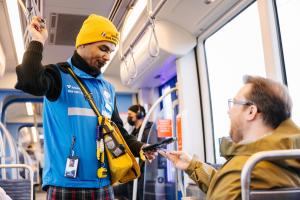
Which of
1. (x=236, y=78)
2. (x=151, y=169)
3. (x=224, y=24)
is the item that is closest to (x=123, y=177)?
(x=236, y=78)

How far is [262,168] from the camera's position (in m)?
1.23

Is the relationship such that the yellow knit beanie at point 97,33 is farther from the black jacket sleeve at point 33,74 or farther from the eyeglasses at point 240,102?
the eyeglasses at point 240,102

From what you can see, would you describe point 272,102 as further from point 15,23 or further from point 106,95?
point 15,23

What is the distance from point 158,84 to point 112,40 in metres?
3.57

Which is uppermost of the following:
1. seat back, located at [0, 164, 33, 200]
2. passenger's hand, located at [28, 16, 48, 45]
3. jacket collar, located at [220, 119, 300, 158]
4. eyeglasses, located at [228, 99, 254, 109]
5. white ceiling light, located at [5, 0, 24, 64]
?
white ceiling light, located at [5, 0, 24, 64]

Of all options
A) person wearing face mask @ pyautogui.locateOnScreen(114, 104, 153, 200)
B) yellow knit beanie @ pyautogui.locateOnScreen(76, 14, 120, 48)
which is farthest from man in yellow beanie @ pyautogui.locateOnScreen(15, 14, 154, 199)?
person wearing face mask @ pyautogui.locateOnScreen(114, 104, 153, 200)

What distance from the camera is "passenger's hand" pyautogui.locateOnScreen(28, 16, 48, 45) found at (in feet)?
4.66

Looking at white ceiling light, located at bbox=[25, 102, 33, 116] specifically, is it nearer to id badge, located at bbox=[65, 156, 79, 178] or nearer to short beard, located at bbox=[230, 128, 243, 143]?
id badge, located at bbox=[65, 156, 79, 178]

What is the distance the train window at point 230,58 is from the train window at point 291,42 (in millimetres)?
291

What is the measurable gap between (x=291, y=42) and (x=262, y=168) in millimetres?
1666

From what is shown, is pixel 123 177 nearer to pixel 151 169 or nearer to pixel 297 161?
pixel 297 161

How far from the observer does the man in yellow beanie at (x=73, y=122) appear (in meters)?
1.48

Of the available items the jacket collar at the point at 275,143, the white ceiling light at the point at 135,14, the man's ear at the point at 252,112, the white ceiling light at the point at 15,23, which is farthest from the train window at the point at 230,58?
the white ceiling light at the point at 15,23

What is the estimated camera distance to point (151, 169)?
4.29m
